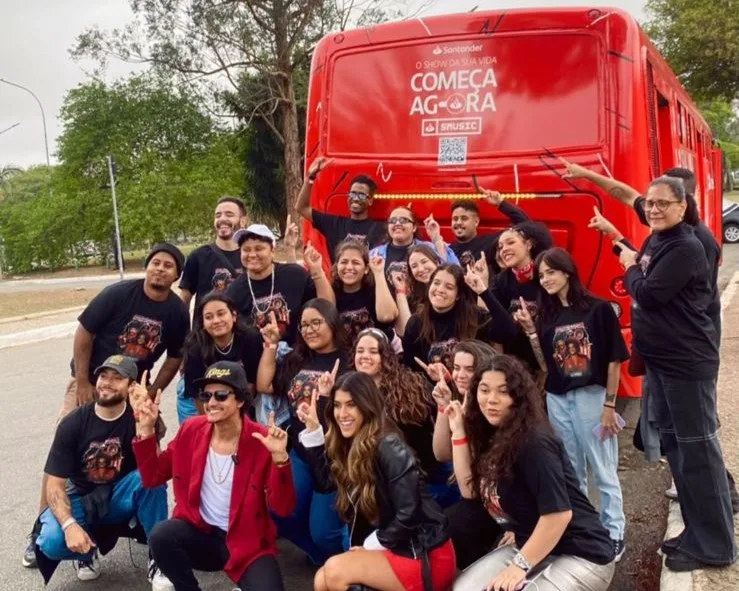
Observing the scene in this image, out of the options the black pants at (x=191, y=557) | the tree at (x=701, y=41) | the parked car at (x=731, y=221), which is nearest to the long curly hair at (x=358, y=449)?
the black pants at (x=191, y=557)

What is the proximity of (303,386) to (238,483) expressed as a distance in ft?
2.25

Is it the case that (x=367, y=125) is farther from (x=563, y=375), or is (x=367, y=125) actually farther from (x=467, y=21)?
(x=563, y=375)

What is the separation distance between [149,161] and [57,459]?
31.0 m

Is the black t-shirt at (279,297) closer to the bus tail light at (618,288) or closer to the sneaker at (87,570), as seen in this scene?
the sneaker at (87,570)

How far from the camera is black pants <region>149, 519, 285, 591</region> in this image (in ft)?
10.8

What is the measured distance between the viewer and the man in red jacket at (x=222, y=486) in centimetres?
334

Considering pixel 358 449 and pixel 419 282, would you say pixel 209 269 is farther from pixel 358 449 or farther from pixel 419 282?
pixel 358 449

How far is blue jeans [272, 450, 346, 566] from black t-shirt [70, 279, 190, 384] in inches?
49.0

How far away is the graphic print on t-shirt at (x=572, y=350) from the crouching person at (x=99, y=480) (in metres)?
2.23

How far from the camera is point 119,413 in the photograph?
3.94m

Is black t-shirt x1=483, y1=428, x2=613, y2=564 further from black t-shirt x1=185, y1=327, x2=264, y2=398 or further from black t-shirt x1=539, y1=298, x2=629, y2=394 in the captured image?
black t-shirt x1=185, y1=327, x2=264, y2=398

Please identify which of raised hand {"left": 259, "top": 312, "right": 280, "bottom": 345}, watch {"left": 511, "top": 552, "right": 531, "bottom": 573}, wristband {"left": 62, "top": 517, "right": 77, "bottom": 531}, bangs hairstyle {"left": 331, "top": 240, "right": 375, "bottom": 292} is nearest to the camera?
watch {"left": 511, "top": 552, "right": 531, "bottom": 573}

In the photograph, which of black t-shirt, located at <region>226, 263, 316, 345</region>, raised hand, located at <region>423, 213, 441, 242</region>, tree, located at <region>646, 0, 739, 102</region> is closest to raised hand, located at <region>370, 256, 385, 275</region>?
black t-shirt, located at <region>226, 263, 316, 345</region>

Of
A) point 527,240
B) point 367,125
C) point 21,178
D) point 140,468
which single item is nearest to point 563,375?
point 527,240
